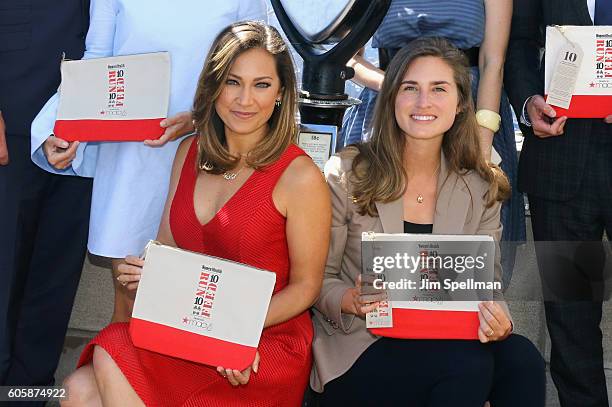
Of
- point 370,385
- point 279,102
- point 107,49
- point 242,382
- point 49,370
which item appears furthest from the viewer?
point 49,370

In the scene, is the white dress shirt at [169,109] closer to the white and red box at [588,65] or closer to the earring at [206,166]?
the earring at [206,166]

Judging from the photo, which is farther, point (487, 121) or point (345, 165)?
point (487, 121)

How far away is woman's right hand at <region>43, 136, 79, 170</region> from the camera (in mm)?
2678

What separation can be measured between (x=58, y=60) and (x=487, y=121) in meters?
1.29

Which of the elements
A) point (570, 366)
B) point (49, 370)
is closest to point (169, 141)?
point (49, 370)

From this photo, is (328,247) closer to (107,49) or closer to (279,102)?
(279,102)

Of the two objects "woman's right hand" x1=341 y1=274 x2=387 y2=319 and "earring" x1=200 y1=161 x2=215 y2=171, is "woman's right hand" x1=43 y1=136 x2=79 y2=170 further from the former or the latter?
"woman's right hand" x1=341 y1=274 x2=387 y2=319

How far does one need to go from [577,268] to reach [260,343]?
1.16 metres

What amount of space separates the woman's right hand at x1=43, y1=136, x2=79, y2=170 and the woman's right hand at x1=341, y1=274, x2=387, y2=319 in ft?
2.86

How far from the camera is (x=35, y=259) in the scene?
3.14 m

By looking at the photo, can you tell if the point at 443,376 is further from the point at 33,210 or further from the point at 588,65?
the point at 33,210

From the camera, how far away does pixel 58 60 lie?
288 centimetres

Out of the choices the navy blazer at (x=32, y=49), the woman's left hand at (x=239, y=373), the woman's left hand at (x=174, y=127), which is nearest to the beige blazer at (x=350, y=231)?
the woman's left hand at (x=239, y=373)

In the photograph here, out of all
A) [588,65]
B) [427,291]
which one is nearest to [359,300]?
[427,291]
